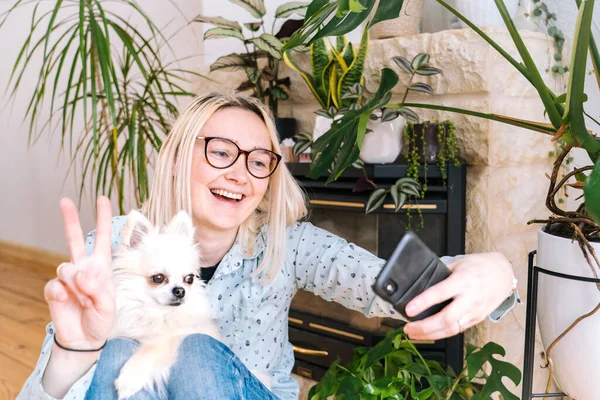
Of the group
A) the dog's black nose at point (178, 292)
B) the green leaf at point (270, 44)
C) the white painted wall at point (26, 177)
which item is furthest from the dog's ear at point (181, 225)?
the white painted wall at point (26, 177)

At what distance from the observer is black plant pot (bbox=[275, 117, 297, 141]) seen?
94.0 inches

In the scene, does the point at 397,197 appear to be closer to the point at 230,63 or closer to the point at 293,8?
the point at 293,8

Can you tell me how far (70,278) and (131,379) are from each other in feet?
0.98

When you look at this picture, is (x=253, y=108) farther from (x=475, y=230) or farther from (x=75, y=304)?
(x=475, y=230)

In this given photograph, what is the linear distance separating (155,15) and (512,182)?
2.44 meters

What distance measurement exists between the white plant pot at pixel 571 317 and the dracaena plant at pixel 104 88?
1124 millimetres

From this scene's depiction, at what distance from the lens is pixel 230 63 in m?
2.37

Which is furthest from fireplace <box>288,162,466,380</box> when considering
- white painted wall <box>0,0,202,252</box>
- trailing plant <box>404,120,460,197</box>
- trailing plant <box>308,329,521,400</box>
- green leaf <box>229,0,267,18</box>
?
white painted wall <box>0,0,202,252</box>

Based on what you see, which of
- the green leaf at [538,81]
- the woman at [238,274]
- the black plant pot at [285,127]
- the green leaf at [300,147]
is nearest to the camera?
the woman at [238,274]

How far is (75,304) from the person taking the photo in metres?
0.84

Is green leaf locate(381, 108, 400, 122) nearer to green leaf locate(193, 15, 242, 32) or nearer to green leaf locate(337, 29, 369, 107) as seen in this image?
green leaf locate(337, 29, 369, 107)

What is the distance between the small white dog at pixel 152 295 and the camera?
1.03 meters

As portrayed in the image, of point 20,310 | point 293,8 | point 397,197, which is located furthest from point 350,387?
point 20,310

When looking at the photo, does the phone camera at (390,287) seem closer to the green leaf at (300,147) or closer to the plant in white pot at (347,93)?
the plant in white pot at (347,93)
